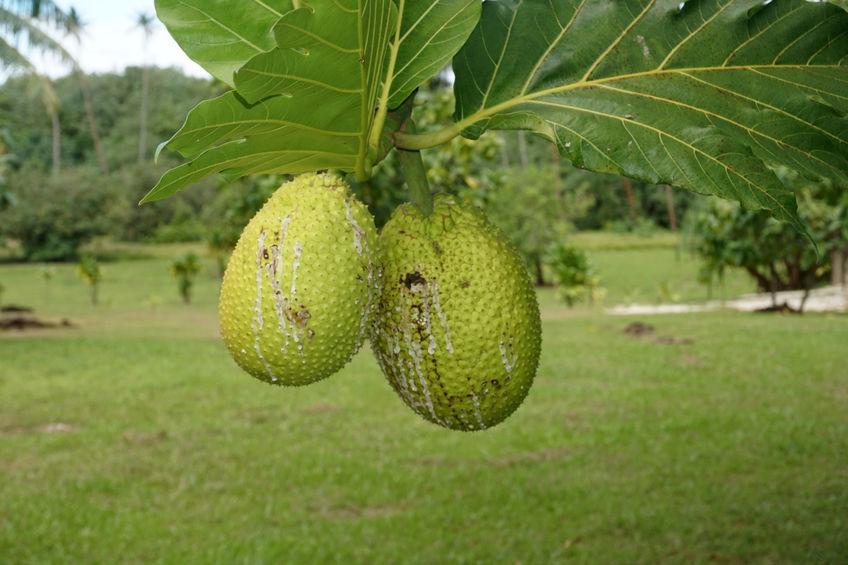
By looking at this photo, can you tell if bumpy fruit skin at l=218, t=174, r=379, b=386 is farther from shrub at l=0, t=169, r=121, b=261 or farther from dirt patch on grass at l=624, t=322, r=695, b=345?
shrub at l=0, t=169, r=121, b=261

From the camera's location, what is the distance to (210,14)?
2.85 ft

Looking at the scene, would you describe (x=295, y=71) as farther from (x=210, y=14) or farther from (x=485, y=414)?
(x=485, y=414)

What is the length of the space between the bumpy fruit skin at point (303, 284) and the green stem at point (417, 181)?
7cm

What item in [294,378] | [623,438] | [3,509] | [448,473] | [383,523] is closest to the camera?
[294,378]

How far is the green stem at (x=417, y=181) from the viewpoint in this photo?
1.02 m

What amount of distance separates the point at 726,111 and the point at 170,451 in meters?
7.71

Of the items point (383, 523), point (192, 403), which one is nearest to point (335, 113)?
point (383, 523)

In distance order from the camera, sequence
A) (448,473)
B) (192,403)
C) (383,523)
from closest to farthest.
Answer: (383,523), (448,473), (192,403)

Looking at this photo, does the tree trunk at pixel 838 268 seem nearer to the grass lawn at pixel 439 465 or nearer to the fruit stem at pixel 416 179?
the grass lawn at pixel 439 465

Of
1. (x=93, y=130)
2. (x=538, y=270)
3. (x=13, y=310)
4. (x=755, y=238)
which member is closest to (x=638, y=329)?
(x=755, y=238)

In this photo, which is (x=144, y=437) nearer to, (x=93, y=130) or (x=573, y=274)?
(x=573, y=274)

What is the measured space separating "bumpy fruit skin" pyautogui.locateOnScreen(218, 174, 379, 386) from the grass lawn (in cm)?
478

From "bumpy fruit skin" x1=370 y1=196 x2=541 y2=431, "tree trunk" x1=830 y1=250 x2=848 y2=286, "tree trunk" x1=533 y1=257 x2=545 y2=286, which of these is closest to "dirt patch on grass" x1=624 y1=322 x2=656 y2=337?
"tree trunk" x1=830 y1=250 x2=848 y2=286

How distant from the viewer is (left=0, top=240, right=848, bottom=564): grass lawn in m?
5.71
